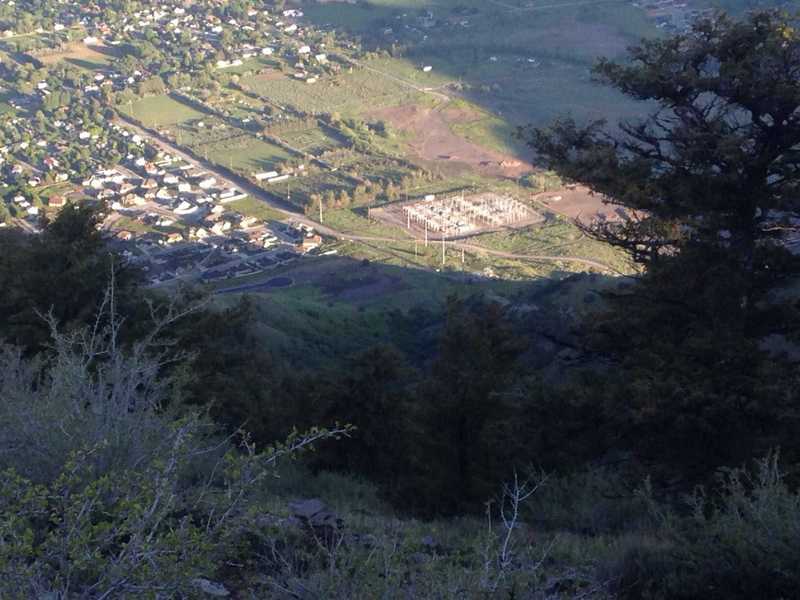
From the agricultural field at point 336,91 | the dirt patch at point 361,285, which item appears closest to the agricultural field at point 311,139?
the agricultural field at point 336,91

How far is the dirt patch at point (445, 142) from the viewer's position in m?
38.2

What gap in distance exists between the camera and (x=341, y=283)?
2728cm

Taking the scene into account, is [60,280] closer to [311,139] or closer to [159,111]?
[311,139]

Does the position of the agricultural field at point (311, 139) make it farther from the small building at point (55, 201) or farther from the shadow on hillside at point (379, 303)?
the shadow on hillside at point (379, 303)

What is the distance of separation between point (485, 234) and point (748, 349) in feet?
79.7

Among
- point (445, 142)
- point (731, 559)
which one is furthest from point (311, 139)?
point (731, 559)

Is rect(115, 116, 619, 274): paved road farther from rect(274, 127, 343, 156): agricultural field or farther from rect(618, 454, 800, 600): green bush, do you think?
rect(618, 454, 800, 600): green bush

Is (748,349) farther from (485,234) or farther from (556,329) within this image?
(485,234)

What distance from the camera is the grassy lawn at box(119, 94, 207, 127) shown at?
45031mm

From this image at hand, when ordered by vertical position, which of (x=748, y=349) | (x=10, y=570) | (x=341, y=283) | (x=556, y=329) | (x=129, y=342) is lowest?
(x=341, y=283)

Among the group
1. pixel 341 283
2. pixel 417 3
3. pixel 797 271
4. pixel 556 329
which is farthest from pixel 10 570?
pixel 417 3

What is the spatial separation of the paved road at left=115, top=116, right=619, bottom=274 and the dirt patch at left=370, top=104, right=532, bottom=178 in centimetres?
728

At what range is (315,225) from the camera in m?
32.6

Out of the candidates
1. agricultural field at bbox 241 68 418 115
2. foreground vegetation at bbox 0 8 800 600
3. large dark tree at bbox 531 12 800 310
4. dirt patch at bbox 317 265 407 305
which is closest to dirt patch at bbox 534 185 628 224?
dirt patch at bbox 317 265 407 305
